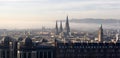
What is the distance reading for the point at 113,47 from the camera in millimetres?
66875

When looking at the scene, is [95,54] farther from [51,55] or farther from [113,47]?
[51,55]

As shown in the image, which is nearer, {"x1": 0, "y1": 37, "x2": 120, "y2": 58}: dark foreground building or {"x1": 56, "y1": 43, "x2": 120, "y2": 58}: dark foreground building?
{"x1": 0, "y1": 37, "x2": 120, "y2": 58}: dark foreground building

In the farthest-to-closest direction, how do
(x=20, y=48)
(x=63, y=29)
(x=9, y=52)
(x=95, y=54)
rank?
(x=63, y=29), (x=95, y=54), (x=9, y=52), (x=20, y=48)

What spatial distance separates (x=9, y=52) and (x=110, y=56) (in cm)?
1840

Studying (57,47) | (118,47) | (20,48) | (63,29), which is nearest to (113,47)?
(118,47)

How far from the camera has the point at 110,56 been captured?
66.8m

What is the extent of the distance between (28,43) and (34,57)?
2399 millimetres

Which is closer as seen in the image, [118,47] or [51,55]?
[51,55]

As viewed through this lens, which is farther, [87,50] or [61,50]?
[87,50]

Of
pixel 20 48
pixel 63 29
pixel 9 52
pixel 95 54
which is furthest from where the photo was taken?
pixel 63 29

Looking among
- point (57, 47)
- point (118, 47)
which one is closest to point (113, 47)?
point (118, 47)

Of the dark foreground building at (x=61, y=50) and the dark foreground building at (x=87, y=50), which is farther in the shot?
the dark foreground building at (x=87, y=50)

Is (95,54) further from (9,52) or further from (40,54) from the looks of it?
(9,52)

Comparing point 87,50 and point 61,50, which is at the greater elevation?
point 61,50
